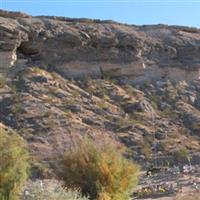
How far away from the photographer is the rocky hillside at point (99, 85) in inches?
1465

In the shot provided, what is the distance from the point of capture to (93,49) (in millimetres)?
45375

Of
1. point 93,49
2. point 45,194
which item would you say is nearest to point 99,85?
point 93,49

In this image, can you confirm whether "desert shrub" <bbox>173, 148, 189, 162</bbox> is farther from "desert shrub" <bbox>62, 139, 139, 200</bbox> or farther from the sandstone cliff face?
"desert shrub" <bbox>62, 139, 139, 200</bbox>

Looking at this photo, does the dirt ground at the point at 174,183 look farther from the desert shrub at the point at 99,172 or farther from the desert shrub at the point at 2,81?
the desert shrub at the point at 2,81

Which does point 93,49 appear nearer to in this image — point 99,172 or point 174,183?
point 174,183

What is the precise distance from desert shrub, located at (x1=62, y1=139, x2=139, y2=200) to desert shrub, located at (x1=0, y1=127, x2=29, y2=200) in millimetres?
2396

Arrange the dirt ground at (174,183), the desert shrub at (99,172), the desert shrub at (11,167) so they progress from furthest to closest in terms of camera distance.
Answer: the dirt ground at (174,183), the desert shrub at (99,172), the desert shrub at (11,167)

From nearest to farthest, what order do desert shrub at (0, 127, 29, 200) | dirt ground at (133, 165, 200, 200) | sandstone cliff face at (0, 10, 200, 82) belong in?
desert shrub at (0, 127, 29, 200)
dirt ground at (133, 165, 200, 200)
sandstone cliff face at (0, 10, 200, 82)

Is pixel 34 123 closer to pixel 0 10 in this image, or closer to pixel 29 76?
pixel 29 76

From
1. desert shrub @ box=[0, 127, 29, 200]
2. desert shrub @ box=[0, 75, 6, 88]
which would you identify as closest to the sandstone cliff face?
desert shrub @ box=[0, 75, 6, 88]

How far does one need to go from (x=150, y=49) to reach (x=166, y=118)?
7645mm

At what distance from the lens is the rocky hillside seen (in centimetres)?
3722

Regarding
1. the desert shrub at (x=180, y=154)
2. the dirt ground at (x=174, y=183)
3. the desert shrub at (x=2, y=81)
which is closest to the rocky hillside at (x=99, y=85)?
the desert shrub at (x=2, y=81)

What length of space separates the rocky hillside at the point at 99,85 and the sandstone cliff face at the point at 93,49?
7 centimetres
